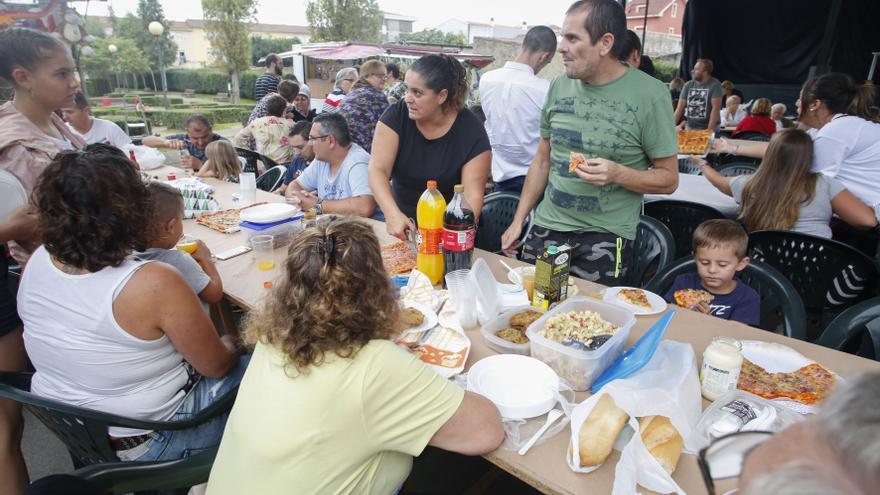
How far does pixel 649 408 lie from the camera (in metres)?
1.17

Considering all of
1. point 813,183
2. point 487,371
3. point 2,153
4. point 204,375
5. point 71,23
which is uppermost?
point 71,23

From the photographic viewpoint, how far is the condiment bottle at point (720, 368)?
1.32 meters

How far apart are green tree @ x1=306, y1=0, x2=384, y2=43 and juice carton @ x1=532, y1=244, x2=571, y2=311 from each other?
36149 mm

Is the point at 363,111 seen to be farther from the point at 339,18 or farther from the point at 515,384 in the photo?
the point at 339,18

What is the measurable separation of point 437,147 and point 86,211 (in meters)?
1.73

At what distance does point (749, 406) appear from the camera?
4.15ft

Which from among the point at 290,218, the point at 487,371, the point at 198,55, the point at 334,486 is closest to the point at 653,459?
the point at 487,371

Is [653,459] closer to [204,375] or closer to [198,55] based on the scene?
[204,375]

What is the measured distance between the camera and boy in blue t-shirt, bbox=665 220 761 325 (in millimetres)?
2170

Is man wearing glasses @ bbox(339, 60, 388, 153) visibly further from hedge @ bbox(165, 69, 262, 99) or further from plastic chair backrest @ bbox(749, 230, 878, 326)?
hedge @ bbox(165, 69, 262, 99)

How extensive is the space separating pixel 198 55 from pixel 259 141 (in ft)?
191

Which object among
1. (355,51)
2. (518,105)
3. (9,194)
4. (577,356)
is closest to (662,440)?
(577,356)

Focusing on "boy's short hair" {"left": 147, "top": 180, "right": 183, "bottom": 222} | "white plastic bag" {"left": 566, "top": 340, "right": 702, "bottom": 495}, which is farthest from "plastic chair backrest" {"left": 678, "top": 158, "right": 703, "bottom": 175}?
"boy's short hair" {"left": 147, "top": 180, "right": 183, "bottom": 222}

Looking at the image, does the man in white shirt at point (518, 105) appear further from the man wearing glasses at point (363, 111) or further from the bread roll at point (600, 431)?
the bread roll at point (600, 431)
